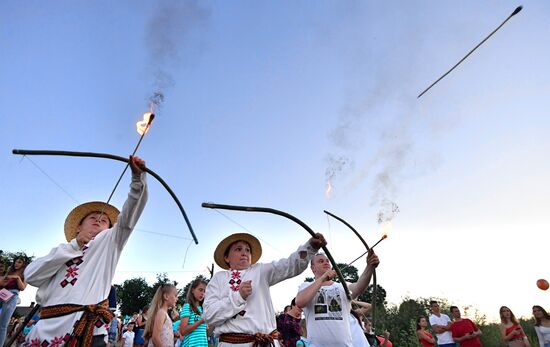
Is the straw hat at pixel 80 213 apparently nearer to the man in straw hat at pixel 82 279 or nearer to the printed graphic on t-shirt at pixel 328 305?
the man in straw hat at pixel 82 279

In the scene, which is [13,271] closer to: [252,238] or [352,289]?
[252,238]

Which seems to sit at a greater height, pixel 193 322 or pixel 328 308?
pixel 193 322

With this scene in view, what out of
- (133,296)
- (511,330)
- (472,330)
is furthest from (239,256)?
(133,296)

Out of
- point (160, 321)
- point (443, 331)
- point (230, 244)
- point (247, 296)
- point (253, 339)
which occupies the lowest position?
point (253, 339)

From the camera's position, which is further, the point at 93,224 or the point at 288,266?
the point at 288,266

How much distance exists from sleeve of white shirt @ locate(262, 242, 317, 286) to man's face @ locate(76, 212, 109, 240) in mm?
2128

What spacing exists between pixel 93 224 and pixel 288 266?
8.25ft

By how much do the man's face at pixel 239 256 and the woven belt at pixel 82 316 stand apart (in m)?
1.75

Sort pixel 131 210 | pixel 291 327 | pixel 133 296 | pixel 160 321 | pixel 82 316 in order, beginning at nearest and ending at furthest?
pixel 82 316
pixel 131 210
pixel 160 321
pixel 291 327
pixel 133 296

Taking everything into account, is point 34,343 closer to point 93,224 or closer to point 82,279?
point 82,279

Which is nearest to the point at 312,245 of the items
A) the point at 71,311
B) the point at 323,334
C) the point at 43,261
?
the point at 323,334

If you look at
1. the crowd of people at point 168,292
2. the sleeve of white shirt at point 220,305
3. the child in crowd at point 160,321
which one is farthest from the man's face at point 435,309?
the sleeve of white shirt at point 220,305

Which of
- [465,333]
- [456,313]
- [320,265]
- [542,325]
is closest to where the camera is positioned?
[320,265]

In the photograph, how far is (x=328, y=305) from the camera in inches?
224
